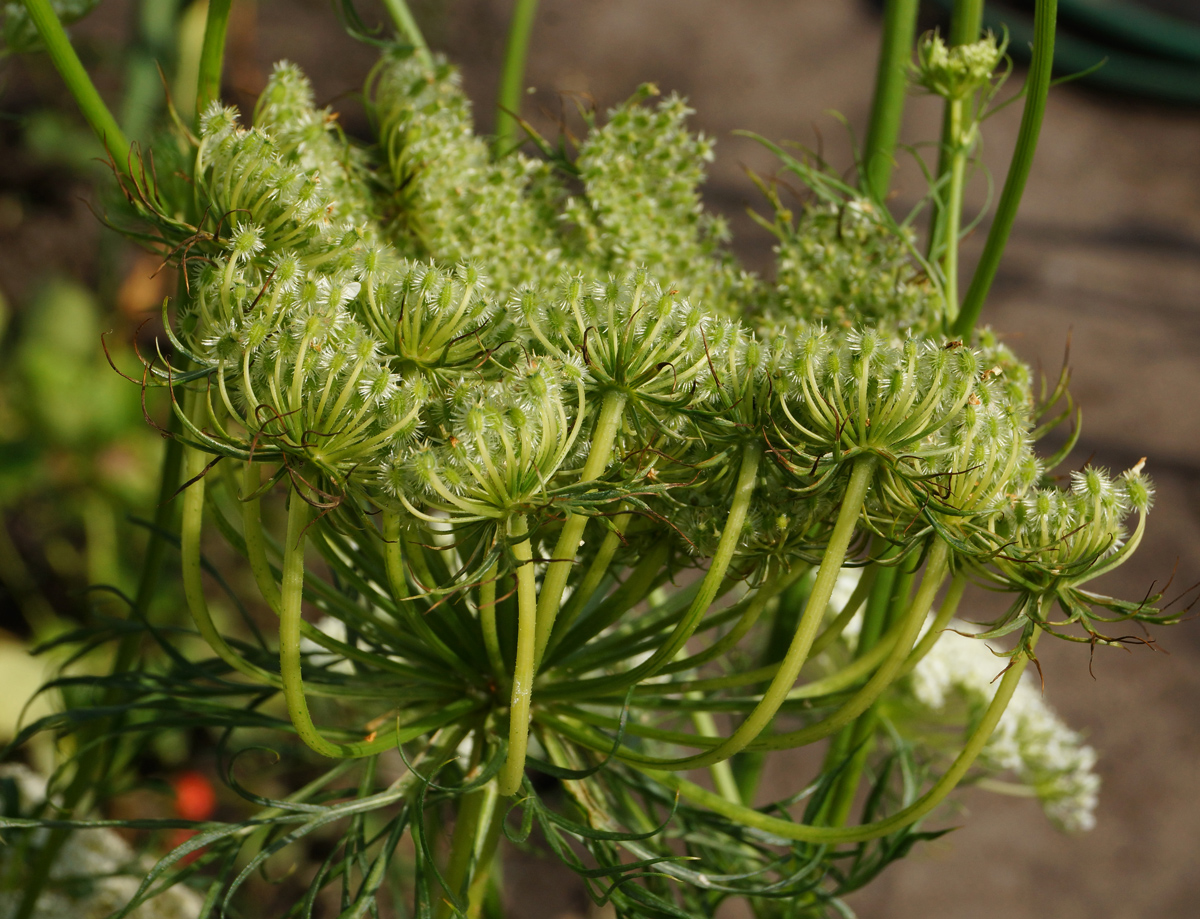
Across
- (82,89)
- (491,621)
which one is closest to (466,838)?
(491,621)

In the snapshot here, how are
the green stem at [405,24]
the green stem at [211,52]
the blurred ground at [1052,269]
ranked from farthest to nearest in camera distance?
the blurred ground at [1052,269], the green stem at [405,24], the green stem at [211,52]

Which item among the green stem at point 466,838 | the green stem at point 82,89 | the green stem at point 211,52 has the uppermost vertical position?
the green stem at point 211,52

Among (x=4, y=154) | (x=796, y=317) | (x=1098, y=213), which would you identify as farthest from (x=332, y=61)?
(x=796, y=317)

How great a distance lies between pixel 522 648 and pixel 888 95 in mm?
654

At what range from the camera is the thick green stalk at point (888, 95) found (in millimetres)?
856

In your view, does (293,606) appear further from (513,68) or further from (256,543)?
(513,68)

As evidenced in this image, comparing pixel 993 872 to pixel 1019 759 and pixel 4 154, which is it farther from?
pixel 4 154

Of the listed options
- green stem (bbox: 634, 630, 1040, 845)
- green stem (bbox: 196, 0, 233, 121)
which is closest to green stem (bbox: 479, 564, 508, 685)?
green stem (bbox: 634, 630, 1040, 845)

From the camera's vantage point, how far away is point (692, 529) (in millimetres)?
612

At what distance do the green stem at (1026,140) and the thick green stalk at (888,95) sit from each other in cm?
18

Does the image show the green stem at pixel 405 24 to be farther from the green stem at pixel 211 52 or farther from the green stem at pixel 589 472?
the green stem at pixel 589 472

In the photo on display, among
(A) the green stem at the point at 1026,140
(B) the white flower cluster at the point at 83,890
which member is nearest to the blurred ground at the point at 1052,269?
(B) the white flower cluster at the point at 83,890

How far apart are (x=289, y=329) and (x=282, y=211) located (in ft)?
0.37

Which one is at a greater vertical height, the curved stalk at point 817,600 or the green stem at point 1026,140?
the green stem at point 1026,140
